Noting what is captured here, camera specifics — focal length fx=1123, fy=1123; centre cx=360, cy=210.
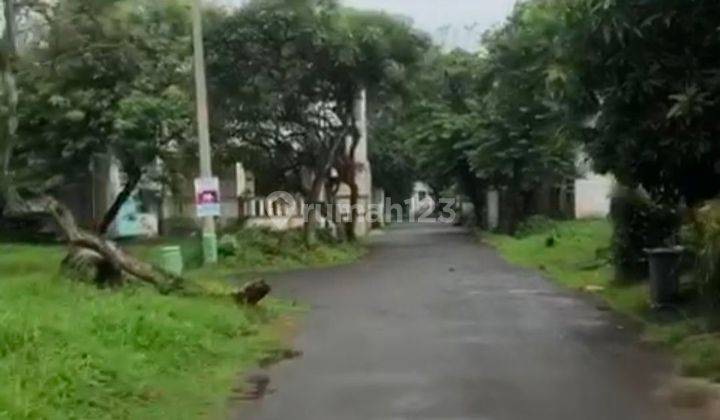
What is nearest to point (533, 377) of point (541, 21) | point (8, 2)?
point (541, 21)

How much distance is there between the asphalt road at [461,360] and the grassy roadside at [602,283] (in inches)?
14.4

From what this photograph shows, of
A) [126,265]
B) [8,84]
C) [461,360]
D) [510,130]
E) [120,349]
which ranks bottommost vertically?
[461,360]

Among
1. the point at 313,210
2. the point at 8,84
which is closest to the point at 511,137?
the point at 313,210

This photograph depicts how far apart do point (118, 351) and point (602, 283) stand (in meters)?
12.5

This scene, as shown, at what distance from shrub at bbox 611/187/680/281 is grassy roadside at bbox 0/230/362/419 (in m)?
6.58

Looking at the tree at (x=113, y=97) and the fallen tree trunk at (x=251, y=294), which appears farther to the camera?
the tree at (x=113, y=97)

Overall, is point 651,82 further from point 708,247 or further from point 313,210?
point 313,210

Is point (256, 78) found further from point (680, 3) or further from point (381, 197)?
point (381, 197)

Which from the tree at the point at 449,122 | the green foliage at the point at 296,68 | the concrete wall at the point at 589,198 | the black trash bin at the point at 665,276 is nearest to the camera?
the black trash bin at the point at 665,276

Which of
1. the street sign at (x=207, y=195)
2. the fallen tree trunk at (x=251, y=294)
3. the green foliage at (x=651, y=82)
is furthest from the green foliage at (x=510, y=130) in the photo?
the green foliage at (x=651, y=82)

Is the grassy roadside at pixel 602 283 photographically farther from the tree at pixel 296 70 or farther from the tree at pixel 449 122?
the tree at pixel 296 70

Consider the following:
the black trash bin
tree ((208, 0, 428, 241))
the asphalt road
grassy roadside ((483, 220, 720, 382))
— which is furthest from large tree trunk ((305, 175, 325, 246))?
the black trash bin

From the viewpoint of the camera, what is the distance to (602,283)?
20953 millimetres

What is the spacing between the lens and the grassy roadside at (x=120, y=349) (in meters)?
8.66
